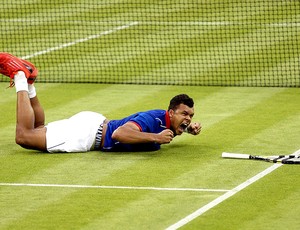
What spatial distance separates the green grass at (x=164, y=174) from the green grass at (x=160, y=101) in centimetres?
2

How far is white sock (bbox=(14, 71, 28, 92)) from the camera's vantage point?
15.3m

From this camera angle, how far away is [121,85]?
20812 mm

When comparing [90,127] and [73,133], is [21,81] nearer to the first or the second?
[73,133]

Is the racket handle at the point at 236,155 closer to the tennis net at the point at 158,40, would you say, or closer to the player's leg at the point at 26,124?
the player's leg at the point at 26,124

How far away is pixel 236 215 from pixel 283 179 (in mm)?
1703

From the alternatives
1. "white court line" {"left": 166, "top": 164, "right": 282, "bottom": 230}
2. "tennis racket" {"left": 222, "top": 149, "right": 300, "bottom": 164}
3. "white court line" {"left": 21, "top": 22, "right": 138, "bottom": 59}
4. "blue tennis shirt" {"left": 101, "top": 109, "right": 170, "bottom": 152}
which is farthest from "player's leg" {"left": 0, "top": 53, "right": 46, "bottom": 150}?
"white court line" {"left": 21, "top": 22, "right": 138, "bottom": 59}

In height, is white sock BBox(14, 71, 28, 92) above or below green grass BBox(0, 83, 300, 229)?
above

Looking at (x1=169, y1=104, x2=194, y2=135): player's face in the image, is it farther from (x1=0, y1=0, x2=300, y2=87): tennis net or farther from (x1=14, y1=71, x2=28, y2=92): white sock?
(x1=0, y1=0, x2=300, y2=87): tennis net

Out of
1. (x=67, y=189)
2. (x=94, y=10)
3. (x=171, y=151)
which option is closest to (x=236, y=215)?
(x=67, y=189)

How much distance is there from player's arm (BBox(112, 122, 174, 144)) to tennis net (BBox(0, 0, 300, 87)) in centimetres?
631

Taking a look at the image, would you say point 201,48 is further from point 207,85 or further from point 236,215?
point 236,215

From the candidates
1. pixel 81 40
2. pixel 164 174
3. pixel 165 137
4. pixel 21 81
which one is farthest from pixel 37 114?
pixel 81 40

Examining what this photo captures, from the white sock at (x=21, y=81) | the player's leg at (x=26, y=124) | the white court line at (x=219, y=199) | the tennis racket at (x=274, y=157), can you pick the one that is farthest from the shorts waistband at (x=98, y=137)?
the white court line at (x=219, y=199)

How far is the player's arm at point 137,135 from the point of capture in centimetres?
1450
